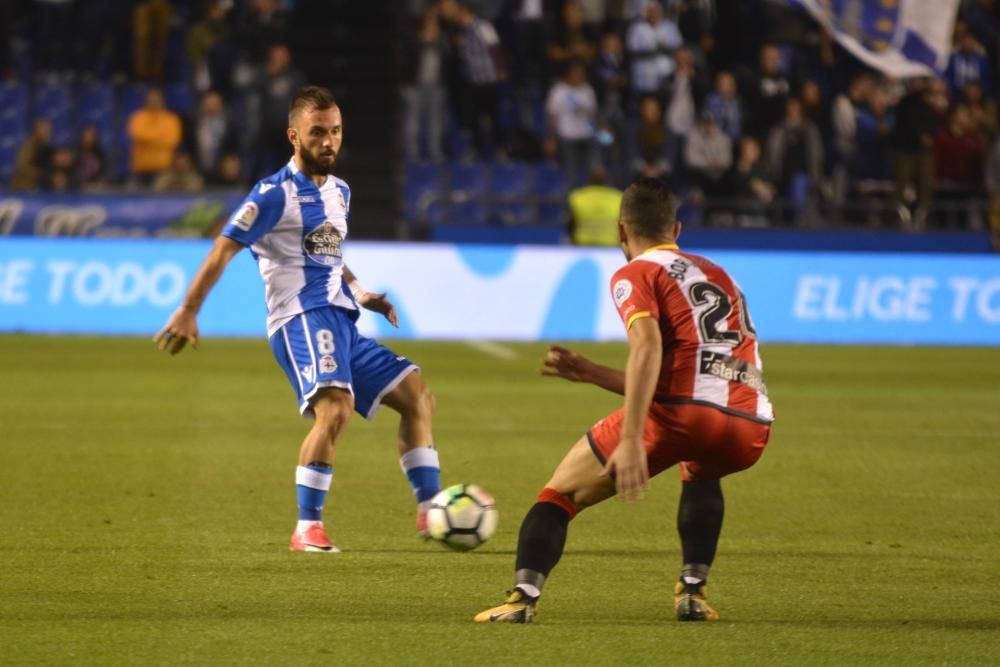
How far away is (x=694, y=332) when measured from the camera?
5797 millimetres

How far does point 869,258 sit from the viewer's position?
64.7 feet

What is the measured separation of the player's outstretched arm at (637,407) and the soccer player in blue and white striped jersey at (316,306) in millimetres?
2172

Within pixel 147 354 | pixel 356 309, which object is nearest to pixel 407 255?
pixel 147 354

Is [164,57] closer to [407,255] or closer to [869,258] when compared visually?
[407,255]

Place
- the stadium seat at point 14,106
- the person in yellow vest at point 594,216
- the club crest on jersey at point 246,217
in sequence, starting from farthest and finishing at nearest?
the stadium seat at point 14,106, the person in yellow vest at point 594,216, the club crest on jersey at point 246,217

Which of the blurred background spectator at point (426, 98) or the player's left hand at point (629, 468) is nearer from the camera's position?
the player's left hand at point (629, 468)

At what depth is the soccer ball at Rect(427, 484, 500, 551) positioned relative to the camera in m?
7.00

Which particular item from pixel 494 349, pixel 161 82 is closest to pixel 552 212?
pixel 494 349

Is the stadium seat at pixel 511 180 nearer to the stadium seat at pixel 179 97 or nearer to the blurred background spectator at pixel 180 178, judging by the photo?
the blurred background spectator at pixel 180 178

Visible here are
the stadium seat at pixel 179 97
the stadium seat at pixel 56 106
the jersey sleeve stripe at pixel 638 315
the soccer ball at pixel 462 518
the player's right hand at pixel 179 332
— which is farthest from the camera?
the stadium seat at pixel 179 97

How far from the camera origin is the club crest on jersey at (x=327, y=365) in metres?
7.40

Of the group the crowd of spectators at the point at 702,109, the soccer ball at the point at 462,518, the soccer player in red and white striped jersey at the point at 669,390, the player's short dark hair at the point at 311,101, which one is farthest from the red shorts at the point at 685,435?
the crowd of spectators at the point at 702,109

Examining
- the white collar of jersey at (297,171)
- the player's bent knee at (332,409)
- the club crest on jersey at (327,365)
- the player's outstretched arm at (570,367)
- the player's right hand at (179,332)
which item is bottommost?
the player's bent knee at (332,409)

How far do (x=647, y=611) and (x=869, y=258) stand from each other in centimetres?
1406
